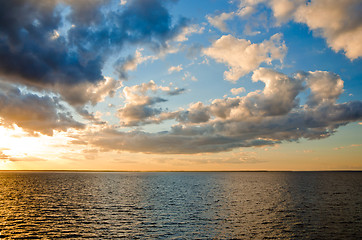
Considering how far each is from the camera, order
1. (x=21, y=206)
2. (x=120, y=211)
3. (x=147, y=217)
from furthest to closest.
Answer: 1. (x=21, y=206)
2. (x=120, y=211)
3. (x=147, y=217)

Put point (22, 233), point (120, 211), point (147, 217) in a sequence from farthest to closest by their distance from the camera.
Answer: point (120, 211)
point (147, 217)
point (22, 233)

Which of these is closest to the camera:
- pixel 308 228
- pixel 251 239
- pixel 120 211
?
pixel 251 239

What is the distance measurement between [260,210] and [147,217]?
27.0 meters

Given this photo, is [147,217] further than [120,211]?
No

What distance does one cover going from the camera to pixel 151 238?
1377 inches

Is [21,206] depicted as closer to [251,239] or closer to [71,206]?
[71,206]

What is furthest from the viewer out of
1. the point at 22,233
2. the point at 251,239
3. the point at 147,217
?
the point at 147,217

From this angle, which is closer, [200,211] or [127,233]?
[127,233]

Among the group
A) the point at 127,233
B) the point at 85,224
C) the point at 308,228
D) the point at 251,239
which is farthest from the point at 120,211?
the point at 308,228

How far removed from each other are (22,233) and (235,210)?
42782 mm

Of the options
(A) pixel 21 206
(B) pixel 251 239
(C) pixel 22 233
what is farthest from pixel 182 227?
(A) pixel 21 206

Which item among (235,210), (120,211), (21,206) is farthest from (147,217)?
(21,206)

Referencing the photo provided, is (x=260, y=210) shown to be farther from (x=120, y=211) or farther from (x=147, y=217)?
(x=120, y=211)

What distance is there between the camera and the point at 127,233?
123 feet
